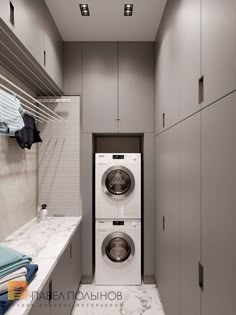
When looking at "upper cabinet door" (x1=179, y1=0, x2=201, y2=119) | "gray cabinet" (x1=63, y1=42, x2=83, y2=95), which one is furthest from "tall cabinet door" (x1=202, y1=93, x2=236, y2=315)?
"gray cabinet" (x1=63, y1=42, x2=83, y2=95)

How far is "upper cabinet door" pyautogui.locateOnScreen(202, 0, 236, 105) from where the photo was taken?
3.76ft

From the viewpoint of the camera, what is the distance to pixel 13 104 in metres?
2.07

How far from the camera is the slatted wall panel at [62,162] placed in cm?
352

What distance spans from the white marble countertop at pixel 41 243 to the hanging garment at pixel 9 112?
3.10 feet

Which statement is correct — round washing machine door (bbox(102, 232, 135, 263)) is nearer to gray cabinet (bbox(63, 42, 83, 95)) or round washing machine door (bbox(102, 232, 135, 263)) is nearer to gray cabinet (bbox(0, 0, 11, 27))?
gray cabinet (bbox(63, 42, 83, 95))

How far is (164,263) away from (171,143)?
1260mm

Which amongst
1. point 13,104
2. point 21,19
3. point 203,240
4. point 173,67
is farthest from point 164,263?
point 21,19

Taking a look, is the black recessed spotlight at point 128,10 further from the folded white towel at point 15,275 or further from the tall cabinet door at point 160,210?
the folded white towel at point 15,275

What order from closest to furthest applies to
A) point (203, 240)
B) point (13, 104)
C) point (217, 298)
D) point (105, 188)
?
point (217, 298)
point (203, 240)
point (13, 104)
point (105, 188)

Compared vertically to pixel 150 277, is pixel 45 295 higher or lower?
higher

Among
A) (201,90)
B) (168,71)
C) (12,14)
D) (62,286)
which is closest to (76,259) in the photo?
(62,286)

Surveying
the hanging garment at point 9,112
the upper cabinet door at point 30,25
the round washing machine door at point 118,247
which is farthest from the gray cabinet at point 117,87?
the hanging garment at point 9,112

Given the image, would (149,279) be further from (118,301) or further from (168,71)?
(168,71)

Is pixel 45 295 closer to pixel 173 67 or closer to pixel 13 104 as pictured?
pixel 13 104
